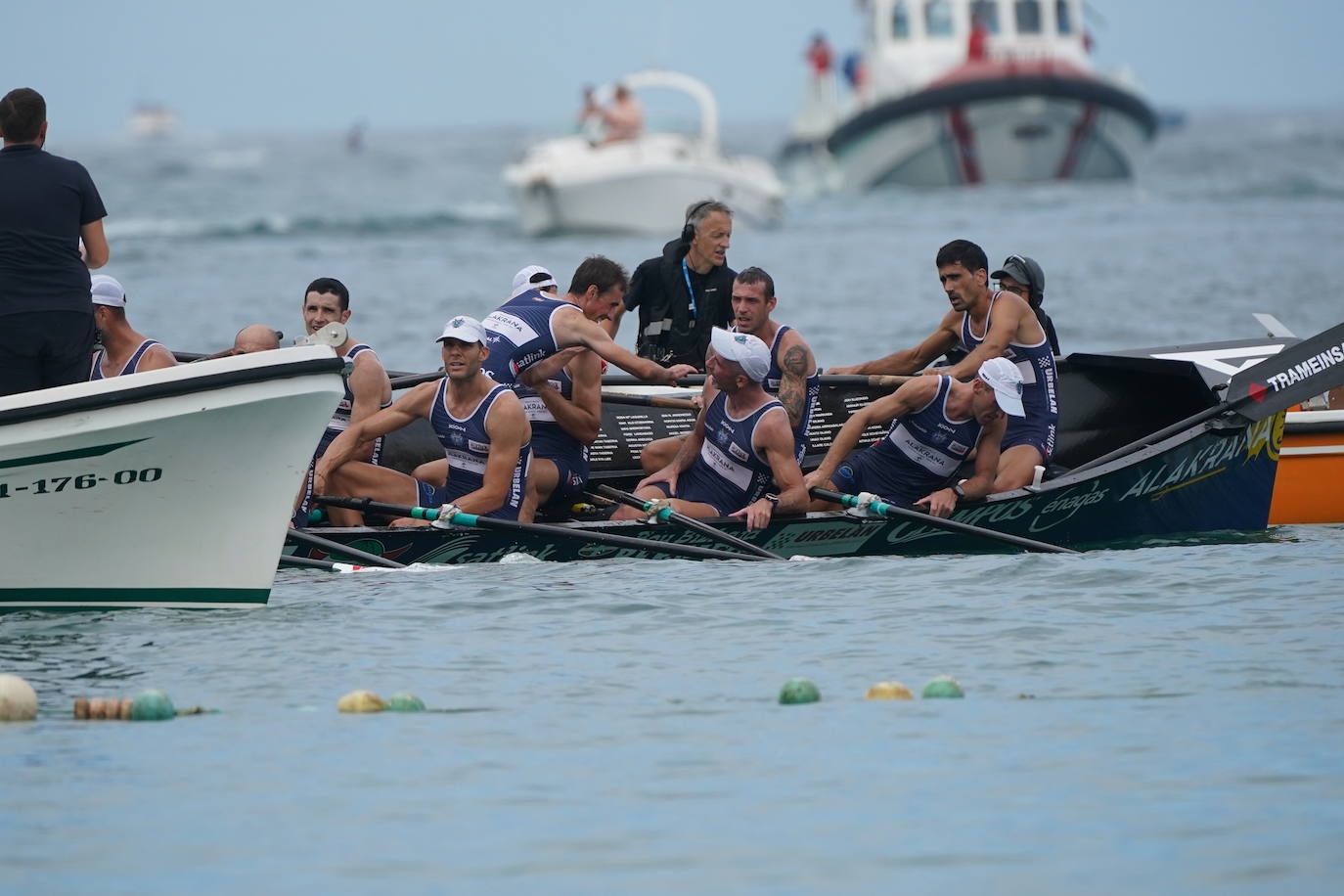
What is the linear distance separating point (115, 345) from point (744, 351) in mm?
3260

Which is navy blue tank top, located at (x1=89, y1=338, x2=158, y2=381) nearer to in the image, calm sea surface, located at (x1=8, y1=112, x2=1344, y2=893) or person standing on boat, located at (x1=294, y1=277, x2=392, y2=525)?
person standing on boat, located at (x1=294, y1=277, x2=392, y2=525)

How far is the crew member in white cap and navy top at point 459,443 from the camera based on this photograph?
382 inches

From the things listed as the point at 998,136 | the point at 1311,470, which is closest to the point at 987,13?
the point at 998,136

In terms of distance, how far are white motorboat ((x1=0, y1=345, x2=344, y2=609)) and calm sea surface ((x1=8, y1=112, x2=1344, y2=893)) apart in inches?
8.2

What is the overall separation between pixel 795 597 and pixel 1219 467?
3.27 metres

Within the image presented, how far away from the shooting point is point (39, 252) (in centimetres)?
840

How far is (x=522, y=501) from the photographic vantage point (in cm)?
1020

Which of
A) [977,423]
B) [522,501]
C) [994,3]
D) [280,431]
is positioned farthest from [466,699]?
[994,3]

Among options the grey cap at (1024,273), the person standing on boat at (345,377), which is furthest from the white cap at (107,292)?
the grey cap at (1024,273)

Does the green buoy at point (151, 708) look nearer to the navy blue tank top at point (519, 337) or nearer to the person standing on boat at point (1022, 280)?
the navy blue tank top at point (519, 337)

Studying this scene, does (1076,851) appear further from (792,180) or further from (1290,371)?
(792,180)

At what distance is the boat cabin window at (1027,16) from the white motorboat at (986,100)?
0.07 feet

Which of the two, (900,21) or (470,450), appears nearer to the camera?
(470,450)

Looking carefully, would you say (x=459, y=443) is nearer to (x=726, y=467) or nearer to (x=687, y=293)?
(x=726, y=467)
